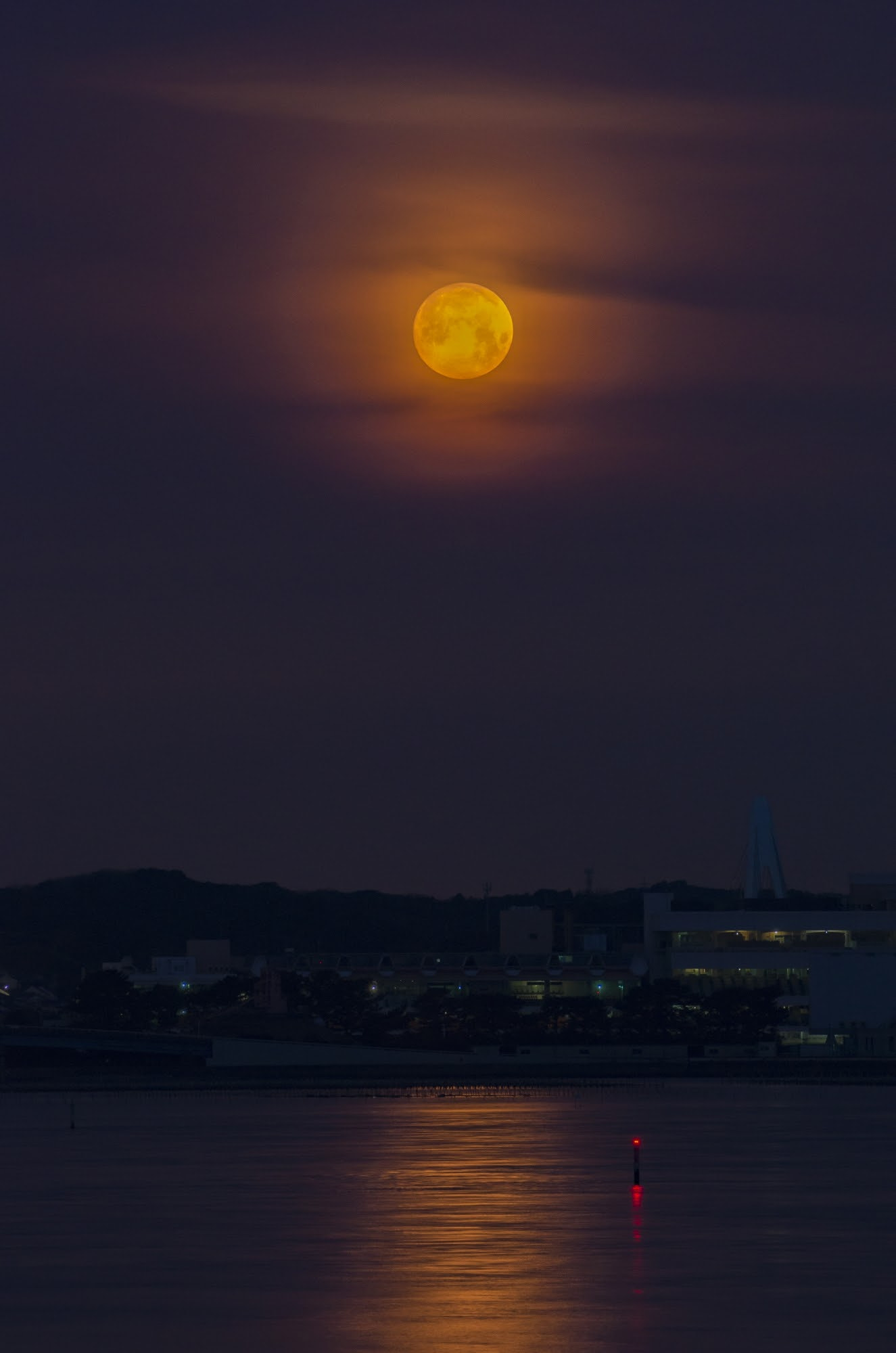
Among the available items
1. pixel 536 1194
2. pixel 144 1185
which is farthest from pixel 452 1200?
pixel 144 1185

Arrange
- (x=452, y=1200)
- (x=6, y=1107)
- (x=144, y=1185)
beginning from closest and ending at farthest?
(x=452, y=1200) < (x=144, y=1185) < (x=6, y=1107)

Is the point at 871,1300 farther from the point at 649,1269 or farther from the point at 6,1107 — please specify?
the point at 6,1107

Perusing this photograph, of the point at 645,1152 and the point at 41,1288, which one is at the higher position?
the point at 645,1152

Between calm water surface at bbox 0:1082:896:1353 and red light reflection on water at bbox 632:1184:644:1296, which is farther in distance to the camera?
red light reflection on water at bbox 632:1184:644:1296

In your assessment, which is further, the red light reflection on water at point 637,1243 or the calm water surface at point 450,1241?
the red light reflection on water at point 637,1243

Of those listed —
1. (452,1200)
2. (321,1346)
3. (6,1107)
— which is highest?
(6,1107)

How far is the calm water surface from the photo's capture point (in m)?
46.5

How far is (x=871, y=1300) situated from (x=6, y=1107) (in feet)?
417

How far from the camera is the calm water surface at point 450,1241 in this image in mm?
46469

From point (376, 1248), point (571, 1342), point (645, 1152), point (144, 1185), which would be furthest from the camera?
point (645, 1152)

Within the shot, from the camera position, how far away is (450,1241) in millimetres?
62781

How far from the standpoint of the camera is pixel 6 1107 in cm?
16962

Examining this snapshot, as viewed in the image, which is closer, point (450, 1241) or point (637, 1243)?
point (637, 1243)

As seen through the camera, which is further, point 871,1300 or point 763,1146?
point 763,1146
